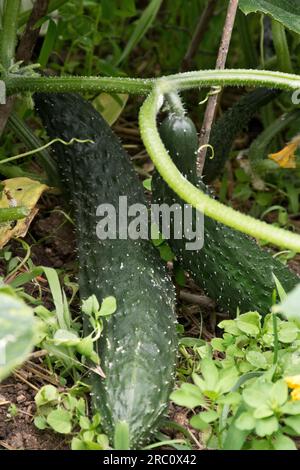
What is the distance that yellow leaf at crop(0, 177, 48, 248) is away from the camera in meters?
2.30

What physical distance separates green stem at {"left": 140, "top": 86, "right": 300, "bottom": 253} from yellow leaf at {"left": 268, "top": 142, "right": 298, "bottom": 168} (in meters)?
0.69

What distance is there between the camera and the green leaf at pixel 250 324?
2.00 meters

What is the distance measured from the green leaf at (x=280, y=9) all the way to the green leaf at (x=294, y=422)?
3.77ft

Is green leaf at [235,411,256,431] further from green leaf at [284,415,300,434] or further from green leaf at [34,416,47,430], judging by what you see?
green leaf at [34,416,47,430]

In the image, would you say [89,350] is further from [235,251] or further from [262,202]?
[262,202]

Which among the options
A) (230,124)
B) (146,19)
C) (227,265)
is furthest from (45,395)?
(146,19)

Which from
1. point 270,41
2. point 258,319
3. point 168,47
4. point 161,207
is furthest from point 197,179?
point 168,47

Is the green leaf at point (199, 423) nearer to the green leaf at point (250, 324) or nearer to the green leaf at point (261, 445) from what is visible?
the green leaf at point (261, 445)

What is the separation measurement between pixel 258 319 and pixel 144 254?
1.33 feet

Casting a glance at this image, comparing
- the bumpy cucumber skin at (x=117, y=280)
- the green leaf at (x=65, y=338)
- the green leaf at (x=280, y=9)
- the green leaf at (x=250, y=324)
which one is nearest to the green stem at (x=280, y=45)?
the green leaf at (x=280, y=9)

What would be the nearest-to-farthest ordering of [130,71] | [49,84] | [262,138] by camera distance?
[49,84], [262,138], [130,71]

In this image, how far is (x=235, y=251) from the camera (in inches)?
91.7

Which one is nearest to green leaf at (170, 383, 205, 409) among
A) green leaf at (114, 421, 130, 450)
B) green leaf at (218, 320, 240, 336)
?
green leaf at (114, 421, 130, 450)

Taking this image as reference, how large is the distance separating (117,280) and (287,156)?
33.2 inches
